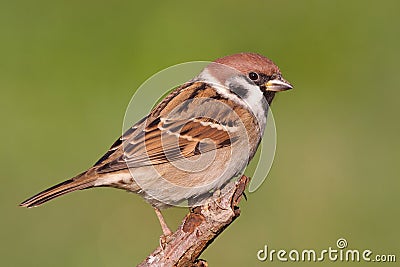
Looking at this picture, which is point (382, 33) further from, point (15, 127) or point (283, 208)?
point (15, 127)

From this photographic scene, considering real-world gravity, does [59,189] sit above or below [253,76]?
below

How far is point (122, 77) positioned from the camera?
10453 mm

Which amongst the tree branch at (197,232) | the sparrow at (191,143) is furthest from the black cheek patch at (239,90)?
the tree branch at (197,232)

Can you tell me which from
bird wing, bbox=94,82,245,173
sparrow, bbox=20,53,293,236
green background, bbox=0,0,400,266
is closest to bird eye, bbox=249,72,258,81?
sparrow, bbox=20,53,293,236

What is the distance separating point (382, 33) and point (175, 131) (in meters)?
5.93

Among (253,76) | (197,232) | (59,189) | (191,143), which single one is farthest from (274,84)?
(59,189)

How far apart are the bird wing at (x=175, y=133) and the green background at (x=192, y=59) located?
2.14 meters

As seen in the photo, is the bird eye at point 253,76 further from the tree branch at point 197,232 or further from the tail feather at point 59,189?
the tail feather at point 59,189

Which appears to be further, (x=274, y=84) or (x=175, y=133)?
(x=274, y=84)

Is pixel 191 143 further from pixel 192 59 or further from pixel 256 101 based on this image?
pixel 192 59

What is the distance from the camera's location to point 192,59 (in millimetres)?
10523

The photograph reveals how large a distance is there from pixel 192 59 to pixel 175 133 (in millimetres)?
5063

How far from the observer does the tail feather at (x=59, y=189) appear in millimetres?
5215

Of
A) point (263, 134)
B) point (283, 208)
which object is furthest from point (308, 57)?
point (263, 134)
